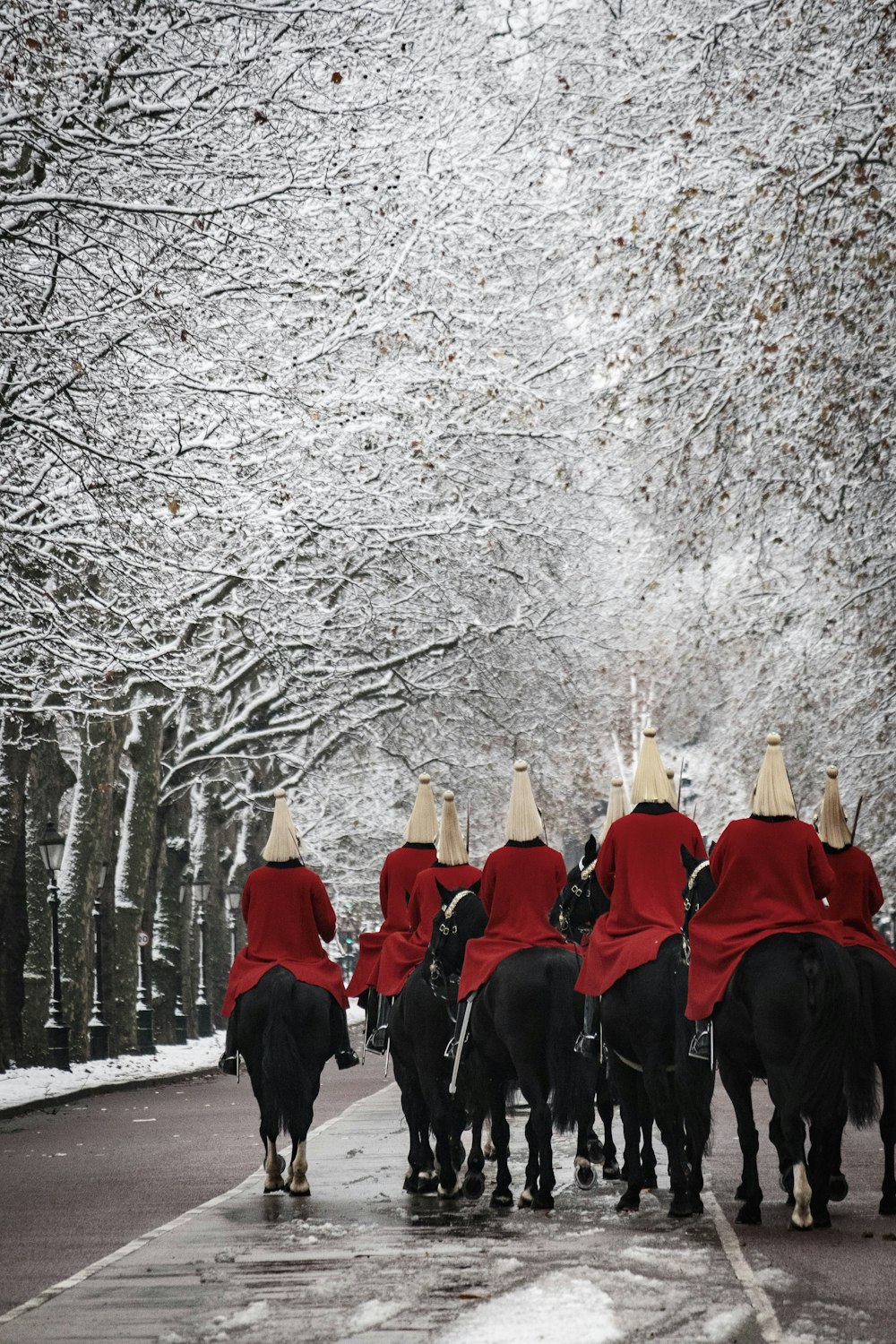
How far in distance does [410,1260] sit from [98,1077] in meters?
19.7

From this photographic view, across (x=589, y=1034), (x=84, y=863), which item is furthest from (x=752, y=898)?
(x=84, y=863)

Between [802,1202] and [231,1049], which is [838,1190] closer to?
[802,1202]

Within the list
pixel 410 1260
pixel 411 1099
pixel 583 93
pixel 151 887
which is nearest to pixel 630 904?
pixel 411 1099

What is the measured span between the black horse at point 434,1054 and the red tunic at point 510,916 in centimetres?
21

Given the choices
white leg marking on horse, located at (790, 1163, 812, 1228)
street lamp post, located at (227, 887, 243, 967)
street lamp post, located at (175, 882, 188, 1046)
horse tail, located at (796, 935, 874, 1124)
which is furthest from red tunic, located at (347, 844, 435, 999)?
street lamp post, located at (227, 887, 243, 967)

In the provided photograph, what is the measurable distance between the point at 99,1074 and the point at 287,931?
55.8ft

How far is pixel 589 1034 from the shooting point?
40.8ft

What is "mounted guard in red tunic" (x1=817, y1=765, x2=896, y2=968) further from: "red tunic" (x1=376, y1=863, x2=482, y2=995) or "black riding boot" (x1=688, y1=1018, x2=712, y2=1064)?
"red tunic" (x1=376, y1=863, x2=482, y2=995)

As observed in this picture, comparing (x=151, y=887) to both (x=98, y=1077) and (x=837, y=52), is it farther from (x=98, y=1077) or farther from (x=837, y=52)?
(x=837, y=52)

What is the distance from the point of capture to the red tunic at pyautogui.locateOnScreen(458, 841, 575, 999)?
12.4 meters

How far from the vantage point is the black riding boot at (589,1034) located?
39.8 ft

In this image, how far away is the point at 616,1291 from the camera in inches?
332

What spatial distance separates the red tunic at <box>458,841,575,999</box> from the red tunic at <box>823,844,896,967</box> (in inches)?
65.2

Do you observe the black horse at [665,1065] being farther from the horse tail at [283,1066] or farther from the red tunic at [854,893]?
the horse tail at [283,1066]
